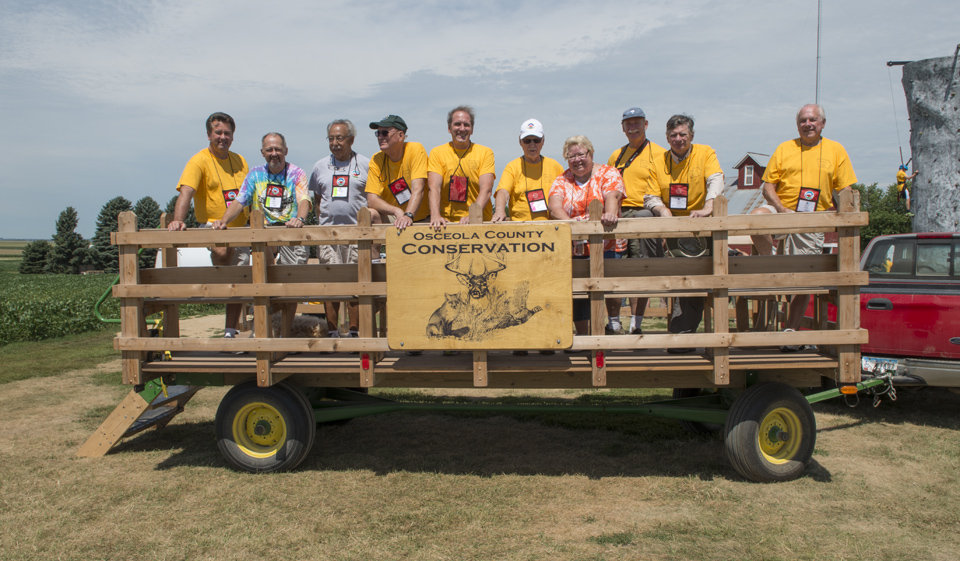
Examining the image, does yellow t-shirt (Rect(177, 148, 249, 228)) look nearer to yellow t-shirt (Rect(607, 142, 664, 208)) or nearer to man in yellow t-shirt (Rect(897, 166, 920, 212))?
yellow t-shirt (Rect(607, 142, 664, 208))

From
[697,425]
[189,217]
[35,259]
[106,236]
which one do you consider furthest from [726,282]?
[35,259]

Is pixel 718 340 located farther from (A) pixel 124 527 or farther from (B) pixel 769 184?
(A) pixel 124 527

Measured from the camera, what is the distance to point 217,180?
6.07 metres

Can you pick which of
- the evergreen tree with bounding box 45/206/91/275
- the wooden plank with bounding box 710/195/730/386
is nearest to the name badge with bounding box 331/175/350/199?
the wooden plank with bounding box 710/195/730/386

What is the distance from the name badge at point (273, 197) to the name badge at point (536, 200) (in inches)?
94.4

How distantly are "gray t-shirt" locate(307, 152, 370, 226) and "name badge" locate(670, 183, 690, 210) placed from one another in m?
2.96

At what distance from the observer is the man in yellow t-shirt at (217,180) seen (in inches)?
232

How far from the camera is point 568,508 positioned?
14.4 feet

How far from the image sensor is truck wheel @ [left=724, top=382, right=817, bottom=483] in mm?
4648

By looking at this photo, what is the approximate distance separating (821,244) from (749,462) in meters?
2.41

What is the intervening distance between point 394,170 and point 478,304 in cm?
201

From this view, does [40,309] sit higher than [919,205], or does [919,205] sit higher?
[919,205]

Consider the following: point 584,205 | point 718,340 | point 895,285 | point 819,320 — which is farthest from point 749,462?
point 895,285

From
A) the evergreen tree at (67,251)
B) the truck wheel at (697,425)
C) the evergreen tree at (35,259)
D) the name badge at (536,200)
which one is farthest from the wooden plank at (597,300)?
the evergreen tree at (35,259)
